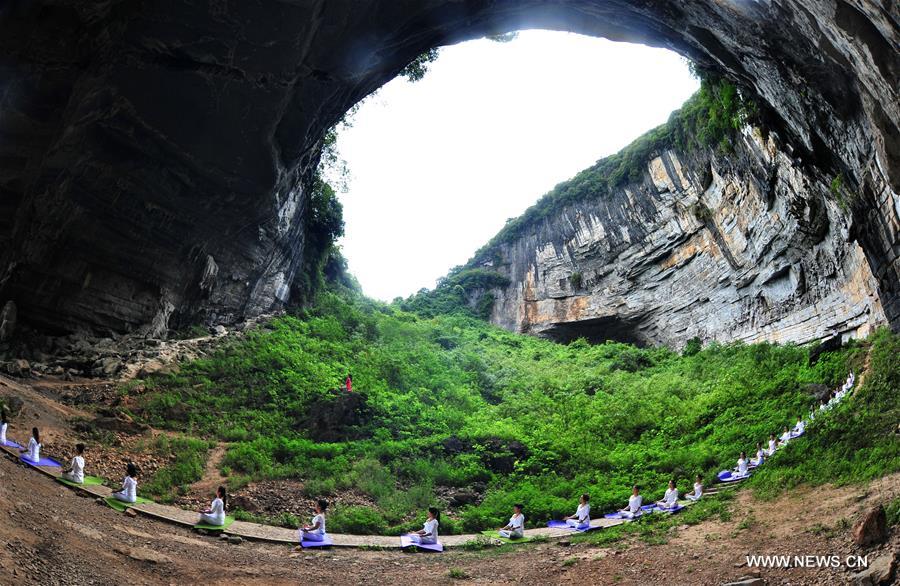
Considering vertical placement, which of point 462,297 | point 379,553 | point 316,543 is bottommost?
point 379,553

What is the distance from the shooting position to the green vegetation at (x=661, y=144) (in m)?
17.3

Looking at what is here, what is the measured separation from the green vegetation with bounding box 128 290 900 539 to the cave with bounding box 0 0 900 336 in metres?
3.86

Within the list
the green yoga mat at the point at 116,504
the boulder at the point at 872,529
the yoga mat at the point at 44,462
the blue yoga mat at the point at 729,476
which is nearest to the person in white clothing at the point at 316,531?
the green yoga mat at the point at 116,504

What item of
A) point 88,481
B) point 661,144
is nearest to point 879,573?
point 88,481

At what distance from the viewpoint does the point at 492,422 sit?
18.2m

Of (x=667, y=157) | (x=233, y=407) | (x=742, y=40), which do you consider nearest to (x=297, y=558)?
(x=233, y=407)

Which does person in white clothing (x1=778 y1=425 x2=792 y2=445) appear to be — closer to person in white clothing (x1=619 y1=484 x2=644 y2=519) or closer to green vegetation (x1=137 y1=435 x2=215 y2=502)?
person in white clothing (x1=619 y1=484 x2=644 y2=519)

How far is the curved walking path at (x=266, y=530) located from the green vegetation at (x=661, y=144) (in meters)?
12.6

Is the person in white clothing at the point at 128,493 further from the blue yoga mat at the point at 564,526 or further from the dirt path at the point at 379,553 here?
the blue yoga mat at the point at 564,526

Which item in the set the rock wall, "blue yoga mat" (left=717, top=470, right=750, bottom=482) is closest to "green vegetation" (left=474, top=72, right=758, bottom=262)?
→ the rock wall

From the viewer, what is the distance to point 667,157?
29.8m

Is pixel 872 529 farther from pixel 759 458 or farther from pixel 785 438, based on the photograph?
pixel 785 438

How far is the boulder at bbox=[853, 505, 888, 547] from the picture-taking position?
20.6ft

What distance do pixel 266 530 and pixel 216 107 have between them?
452 inches
